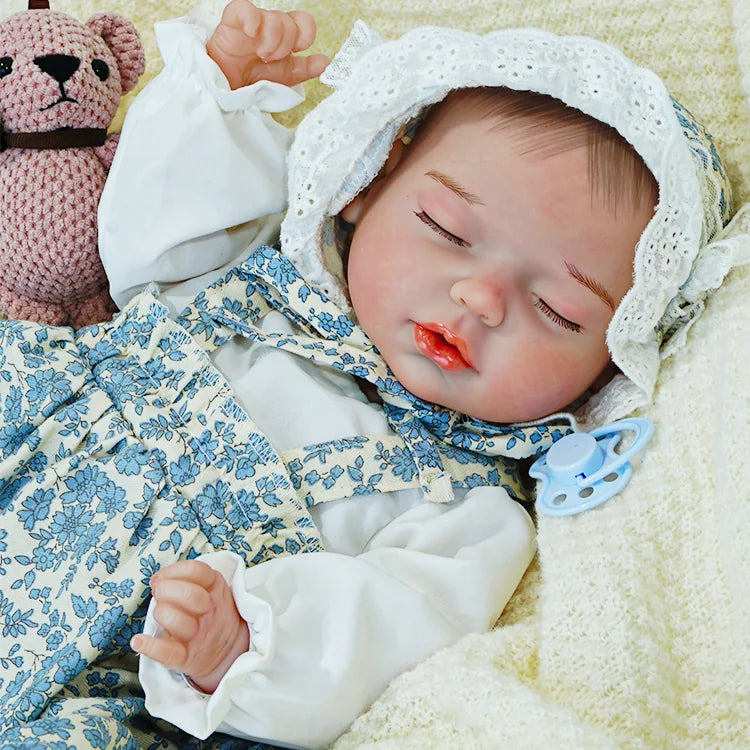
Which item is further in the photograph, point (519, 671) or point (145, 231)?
point (145, 231)

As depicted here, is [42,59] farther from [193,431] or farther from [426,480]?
[426,480]

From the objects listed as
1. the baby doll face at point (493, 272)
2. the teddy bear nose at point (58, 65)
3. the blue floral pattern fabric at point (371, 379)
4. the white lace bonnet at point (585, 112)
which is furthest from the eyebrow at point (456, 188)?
the teddy bear nose at point (58, 65)

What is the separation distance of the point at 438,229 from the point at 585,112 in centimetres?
22

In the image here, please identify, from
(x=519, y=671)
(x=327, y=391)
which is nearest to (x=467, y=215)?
(x=327, y=391)

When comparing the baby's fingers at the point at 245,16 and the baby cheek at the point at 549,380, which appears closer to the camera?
the baby cheek at the point at 549,380

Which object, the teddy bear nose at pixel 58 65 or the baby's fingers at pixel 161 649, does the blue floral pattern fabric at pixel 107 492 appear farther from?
the teddy bear nose at pixel 58 65

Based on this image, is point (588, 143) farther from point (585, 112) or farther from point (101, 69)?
point (101, 69)

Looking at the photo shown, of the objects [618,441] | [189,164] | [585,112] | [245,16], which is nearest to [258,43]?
[245,16]

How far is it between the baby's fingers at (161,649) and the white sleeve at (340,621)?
0.05 meters

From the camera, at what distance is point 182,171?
1.40 m

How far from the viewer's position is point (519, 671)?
3.58 feet

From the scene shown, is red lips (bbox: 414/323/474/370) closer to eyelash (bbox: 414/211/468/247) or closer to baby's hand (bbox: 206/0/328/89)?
eyelash (bbox: 414/211/468/247)

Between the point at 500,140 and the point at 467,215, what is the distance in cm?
10

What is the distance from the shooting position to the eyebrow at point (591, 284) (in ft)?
3.99
